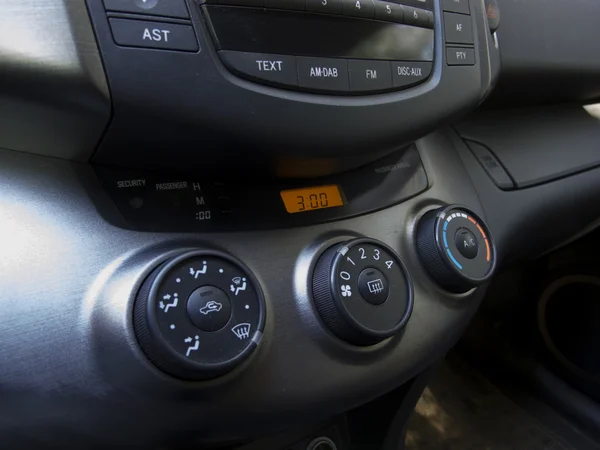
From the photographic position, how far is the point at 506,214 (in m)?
0.65

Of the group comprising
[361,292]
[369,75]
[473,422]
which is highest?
[369,75]

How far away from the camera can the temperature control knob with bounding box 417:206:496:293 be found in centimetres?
49

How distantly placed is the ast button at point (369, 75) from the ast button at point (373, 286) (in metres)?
0.14

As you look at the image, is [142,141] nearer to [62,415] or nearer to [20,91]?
[20,91]

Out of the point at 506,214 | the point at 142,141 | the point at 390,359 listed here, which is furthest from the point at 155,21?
the point at 506,214

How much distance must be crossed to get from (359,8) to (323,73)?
0.19ft

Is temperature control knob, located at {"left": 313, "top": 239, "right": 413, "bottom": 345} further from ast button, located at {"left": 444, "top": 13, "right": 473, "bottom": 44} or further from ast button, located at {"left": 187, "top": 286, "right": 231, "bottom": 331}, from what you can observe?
ast button, located at {"left": 444, "top": 13, "right": 473, "bottom": 44}

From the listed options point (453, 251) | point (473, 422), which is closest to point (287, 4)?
point (453, 251)

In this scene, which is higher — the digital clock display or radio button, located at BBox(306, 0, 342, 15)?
radio button, located at BBox(306, 0, 342, 15)

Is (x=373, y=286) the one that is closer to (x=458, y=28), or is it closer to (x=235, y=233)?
(x=235, y=233)

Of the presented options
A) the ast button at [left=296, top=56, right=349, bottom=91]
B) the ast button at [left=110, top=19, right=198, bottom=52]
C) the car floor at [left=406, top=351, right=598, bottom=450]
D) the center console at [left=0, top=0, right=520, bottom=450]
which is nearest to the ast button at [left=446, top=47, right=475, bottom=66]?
the center console at [left=0, top=0, right=520, bottom=450]

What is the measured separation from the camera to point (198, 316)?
358 mm

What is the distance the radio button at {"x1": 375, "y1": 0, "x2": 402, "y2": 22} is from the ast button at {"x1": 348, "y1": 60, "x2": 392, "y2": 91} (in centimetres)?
3

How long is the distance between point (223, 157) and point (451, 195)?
0.27 metres
